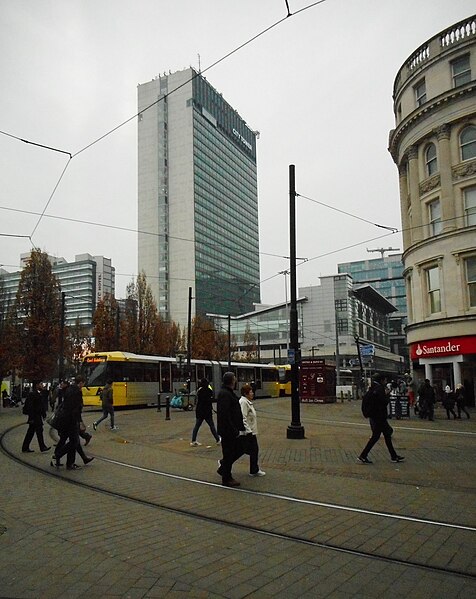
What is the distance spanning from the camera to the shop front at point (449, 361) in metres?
27.5

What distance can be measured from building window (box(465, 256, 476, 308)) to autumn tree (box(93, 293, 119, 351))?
96.6ft

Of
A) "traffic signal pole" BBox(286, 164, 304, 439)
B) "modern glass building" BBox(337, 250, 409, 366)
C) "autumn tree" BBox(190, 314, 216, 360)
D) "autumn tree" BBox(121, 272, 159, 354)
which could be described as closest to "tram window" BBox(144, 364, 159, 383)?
"autumn tree" BBox(121, 272, 159, 354)

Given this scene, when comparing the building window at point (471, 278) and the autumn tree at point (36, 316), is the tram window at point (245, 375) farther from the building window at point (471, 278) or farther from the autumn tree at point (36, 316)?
the building window at point (471, 278)

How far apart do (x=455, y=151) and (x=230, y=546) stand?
2823 centimetres

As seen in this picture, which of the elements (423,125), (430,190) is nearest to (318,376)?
(430,190)

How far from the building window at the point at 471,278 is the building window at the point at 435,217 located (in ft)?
8.88

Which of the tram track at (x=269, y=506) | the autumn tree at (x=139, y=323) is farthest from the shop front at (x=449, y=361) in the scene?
the autumn tree at (x=139, y=323)

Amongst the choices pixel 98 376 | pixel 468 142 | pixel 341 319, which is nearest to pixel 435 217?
pixel 468 142

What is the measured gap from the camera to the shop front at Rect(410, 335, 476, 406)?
90.4 ft

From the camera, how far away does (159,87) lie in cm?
13750

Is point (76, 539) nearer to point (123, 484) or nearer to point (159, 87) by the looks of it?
point (123, 484)

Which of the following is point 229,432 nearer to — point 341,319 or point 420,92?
point 420,92

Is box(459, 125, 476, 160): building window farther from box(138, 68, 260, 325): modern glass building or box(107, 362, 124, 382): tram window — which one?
box(138, 68, 260, 325): modern glass building

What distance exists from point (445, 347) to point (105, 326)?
→ 2987cm
